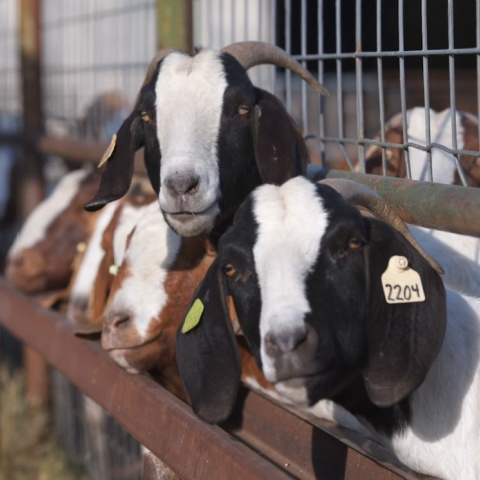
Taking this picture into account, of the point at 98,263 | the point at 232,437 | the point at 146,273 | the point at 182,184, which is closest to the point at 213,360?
the point at 232,437

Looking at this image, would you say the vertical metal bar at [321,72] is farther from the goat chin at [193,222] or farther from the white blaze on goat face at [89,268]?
the white blaze on goat face at [89,268]

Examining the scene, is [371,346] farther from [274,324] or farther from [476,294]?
[476,294]

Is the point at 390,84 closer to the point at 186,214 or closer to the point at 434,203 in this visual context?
the point at 186,214

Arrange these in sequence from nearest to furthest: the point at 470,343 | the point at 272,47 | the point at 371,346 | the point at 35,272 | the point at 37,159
→ the point at 371,346
the point at 470,343
the point at 272,47
the point at 35,272
the point at 37,159

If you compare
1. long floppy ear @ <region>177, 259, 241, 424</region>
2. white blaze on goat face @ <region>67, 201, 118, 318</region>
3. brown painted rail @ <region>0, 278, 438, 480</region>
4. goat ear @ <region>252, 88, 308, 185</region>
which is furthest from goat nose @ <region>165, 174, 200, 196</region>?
white blaze on goat face @ <region>67, 201, 118, 318</region>

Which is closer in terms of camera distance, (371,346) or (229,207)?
(371,346)

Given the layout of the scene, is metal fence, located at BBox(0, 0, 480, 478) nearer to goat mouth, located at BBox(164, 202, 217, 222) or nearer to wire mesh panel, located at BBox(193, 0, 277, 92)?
wire mesh panel, located at BBox(193, 0, 277, 92)

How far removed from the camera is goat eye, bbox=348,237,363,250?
7.39 ft

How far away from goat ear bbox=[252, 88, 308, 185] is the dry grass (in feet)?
10.9

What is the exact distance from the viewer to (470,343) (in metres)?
2.50

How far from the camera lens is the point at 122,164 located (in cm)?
322

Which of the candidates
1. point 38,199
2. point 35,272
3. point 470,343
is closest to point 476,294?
point 470,343

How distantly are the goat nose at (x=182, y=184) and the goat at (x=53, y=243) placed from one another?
242 cm

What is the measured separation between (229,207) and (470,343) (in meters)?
0.88
